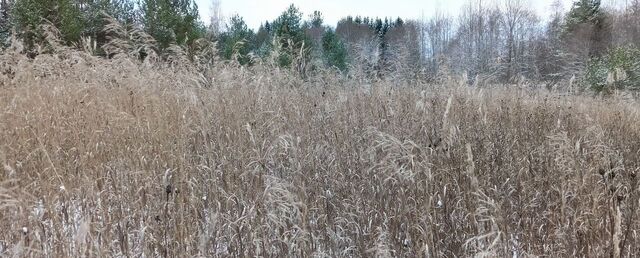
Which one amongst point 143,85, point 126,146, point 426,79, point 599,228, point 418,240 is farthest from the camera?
point 426,79

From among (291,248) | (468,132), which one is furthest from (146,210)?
(468,132)

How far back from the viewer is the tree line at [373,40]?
18.0 ft

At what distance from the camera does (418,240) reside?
185 centimetres

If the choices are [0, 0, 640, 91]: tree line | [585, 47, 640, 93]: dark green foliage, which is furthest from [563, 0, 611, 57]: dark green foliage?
[585, 47, 640, 93]: dark green foliage

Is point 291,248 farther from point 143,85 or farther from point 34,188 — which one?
point 143,85

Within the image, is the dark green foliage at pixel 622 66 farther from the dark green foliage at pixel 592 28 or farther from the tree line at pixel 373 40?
the dark green foliage at pixel 592 28

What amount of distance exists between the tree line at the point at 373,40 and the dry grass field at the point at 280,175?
711 millimetres

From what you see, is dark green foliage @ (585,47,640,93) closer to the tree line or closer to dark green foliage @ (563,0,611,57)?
the tree line

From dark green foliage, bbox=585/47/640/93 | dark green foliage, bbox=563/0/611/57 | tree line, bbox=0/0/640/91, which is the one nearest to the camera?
tree line, bbox=0/0/640/91

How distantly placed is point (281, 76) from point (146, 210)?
112 inches

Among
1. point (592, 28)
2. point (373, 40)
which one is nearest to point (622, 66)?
point (373, 40)

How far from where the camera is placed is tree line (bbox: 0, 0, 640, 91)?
215 inches

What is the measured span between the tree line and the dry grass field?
0.71 meters

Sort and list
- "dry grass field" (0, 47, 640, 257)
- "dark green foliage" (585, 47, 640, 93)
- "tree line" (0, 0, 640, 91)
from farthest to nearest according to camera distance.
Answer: "dark green foliage" (585, 47, 640, 93), "tree line" (0, 0, 640, 91), "dry grass field" (0, 47, 640, 257)
